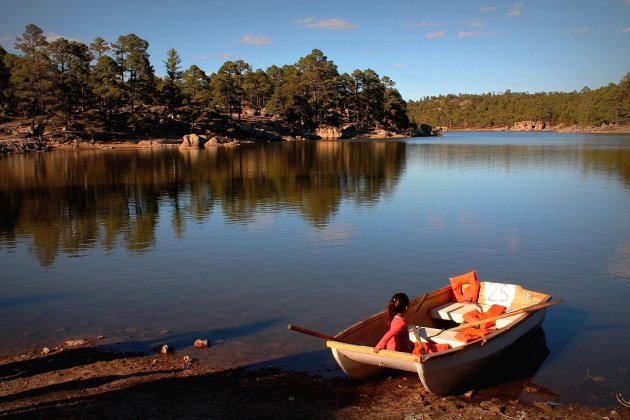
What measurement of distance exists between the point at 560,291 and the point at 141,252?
601 inches

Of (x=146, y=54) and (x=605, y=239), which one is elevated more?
(x=146, y=54)

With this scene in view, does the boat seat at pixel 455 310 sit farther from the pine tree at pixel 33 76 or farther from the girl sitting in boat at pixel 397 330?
the pine tree at pixel 33 76

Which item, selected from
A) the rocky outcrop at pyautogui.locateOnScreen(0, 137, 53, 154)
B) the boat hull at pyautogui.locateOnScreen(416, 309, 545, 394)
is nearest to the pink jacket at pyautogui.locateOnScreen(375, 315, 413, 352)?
the boat hull at pyautogui.locateOnScreen(416, 309, 545, 394)

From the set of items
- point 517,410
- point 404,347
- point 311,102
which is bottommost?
point 517,410

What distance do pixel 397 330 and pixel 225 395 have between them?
334cm

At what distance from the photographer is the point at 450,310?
12.3 meters

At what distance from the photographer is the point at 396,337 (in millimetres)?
9461

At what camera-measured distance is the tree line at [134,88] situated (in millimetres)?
82625

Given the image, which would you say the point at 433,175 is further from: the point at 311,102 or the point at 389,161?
the point at 311,102

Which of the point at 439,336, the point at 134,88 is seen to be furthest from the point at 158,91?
the point at 439,336

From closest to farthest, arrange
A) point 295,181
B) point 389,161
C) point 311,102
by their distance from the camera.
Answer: point 295,181, point 389,161, point 311,102

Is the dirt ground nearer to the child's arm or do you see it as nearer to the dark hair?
the child's arm

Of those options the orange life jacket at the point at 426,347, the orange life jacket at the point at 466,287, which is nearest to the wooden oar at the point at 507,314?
the orange life jacket at the point at 426,347

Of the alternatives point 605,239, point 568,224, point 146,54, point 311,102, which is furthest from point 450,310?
point 311,102
